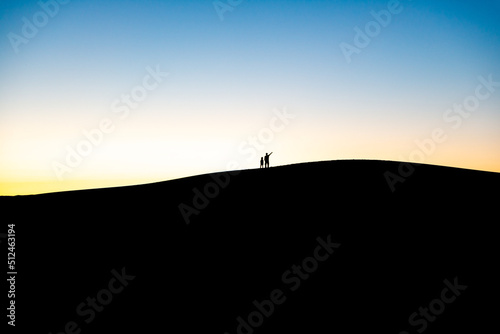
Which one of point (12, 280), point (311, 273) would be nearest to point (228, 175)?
point (311, 273)

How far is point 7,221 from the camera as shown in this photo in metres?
19.0

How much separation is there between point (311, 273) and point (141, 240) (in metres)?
6.61

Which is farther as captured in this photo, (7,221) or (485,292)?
(7,221)

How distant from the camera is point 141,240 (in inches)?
607

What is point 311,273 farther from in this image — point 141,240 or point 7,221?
point 7,221

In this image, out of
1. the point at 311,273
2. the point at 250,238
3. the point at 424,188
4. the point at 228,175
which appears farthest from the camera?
the point at 228,175

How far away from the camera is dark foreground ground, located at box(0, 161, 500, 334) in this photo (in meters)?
10.9

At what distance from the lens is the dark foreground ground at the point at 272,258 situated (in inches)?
431

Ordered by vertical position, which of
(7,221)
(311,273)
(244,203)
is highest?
(7,221)

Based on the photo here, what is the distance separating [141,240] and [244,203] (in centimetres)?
457

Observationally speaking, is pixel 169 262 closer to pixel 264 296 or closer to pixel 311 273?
pixel 264 296

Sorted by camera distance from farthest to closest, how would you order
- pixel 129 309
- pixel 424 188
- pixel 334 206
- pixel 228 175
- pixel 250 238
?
pixel 228 175 < pixel 424 188 < pixel 334 206 < pixel 250 238 < pixel 129 309

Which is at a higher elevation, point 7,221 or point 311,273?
point 7,221

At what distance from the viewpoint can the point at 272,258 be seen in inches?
535
